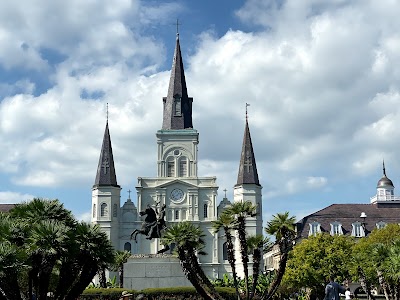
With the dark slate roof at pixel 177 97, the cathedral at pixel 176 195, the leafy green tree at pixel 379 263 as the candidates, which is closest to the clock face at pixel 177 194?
the cathedral at pixel 176 195

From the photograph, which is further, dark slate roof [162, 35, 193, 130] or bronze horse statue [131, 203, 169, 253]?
dark slate roof [162, 35, 193, 130]

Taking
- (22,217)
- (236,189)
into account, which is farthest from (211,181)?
(22,217)

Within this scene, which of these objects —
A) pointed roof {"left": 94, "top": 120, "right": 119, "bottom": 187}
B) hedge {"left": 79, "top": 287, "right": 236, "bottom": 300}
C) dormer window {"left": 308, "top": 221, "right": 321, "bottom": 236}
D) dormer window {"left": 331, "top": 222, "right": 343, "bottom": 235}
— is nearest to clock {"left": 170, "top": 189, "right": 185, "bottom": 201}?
pointed roof {"left": 94, "top": 120, "right": 119, "bottom": 187}

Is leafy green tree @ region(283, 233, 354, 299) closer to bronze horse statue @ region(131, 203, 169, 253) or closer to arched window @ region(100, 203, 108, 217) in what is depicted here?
bronze horse statue @ region(131, 203, 169, 253)

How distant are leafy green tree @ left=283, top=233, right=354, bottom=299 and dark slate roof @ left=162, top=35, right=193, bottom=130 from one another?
45.8m

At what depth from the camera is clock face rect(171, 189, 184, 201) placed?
331 feet

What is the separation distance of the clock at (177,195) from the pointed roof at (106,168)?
28.6ft

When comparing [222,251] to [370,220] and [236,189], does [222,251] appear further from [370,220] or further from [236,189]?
[370,220]

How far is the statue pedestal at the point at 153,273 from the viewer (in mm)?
38906

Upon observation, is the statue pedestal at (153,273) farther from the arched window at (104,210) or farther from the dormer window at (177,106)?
the dormer window at (177,106)

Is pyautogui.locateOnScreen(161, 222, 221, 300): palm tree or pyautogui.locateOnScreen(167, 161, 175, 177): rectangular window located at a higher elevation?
pyautogui.locateOnScreen(167, 161, 175, 177): rectangular window

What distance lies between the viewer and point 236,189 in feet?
334

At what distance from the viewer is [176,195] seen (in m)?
101

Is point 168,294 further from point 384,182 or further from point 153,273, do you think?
point 384,182
